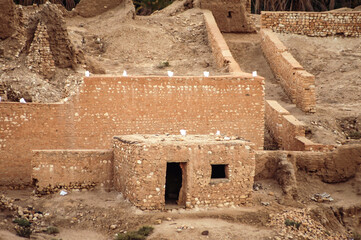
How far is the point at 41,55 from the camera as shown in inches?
849

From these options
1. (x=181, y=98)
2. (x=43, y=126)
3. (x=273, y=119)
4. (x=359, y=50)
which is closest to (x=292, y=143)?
(x=273, y=119)

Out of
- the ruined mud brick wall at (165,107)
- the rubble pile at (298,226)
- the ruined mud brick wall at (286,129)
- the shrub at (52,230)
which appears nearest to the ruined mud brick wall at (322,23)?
the ruined mud brick wall at (286,129)

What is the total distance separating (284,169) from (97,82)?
5230mm

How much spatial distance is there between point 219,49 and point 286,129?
3.45 meters

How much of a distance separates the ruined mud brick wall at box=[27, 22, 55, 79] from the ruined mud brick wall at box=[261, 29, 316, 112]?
8.14m

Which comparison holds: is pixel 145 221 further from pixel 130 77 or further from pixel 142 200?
pixel 130 77

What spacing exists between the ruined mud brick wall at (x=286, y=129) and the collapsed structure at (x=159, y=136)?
0.03 m

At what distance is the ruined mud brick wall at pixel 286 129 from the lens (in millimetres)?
20750

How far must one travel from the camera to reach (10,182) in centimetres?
1870

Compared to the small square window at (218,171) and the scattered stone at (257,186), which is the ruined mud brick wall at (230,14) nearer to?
the scattered stone at (257,186)

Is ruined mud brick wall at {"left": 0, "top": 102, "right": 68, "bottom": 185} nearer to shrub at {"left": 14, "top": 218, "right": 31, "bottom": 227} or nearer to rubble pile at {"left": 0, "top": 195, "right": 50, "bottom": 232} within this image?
rubble pile at {"left": 0, "top": 195, "right": 50, "bottom": 232}

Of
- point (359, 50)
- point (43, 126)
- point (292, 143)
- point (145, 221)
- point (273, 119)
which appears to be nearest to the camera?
point (145, 221)

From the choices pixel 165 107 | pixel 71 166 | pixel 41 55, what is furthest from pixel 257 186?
pixel 41 55

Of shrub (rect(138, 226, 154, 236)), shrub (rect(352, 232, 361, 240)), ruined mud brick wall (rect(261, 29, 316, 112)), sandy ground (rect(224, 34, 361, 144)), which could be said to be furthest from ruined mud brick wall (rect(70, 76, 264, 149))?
shrub (rect(138, 226, 154, 236))
